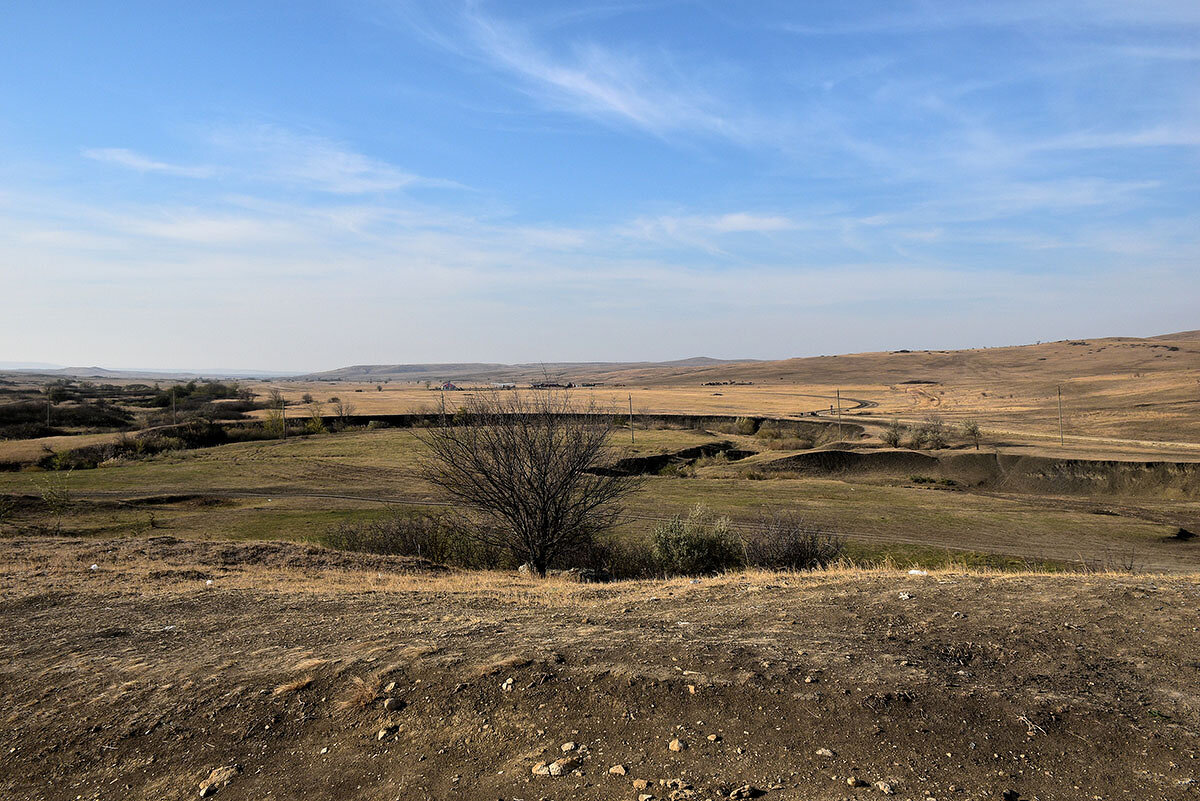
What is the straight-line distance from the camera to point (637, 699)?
20.6 ft

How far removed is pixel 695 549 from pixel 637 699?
1471 centimetres

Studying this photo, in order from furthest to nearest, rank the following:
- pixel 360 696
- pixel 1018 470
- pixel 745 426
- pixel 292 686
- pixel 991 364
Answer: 1. pixel 991 364
2. pixel 745 426
3. pixel 1018 470
4. pixel 292 686
5. pixel 360 696

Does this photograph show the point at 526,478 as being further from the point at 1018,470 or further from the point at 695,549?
the point at 1018,470

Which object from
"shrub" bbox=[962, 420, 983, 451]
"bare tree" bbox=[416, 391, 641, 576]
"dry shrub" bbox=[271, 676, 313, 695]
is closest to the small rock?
"dry shrub" bbox=[271, 676, 313, 695]

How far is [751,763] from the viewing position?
5262mm

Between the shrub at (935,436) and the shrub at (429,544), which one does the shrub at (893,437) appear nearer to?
the shrub at (935,436)

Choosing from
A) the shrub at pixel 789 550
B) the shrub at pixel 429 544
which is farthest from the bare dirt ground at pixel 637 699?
the shrub at pixel 429 544

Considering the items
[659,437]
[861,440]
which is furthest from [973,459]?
[659,437]

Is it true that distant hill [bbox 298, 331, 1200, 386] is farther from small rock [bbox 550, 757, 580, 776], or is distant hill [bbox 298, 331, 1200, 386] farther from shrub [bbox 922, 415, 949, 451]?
small rock [bbox 550, 757, 580, 776]

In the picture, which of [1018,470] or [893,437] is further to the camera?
[893,437]

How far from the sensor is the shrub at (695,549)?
66.9ft

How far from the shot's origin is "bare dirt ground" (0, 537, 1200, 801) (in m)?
5.25

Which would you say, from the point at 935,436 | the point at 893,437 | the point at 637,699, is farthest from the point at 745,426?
the point at 637,699

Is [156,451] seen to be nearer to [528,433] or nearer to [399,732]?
[528,433]
